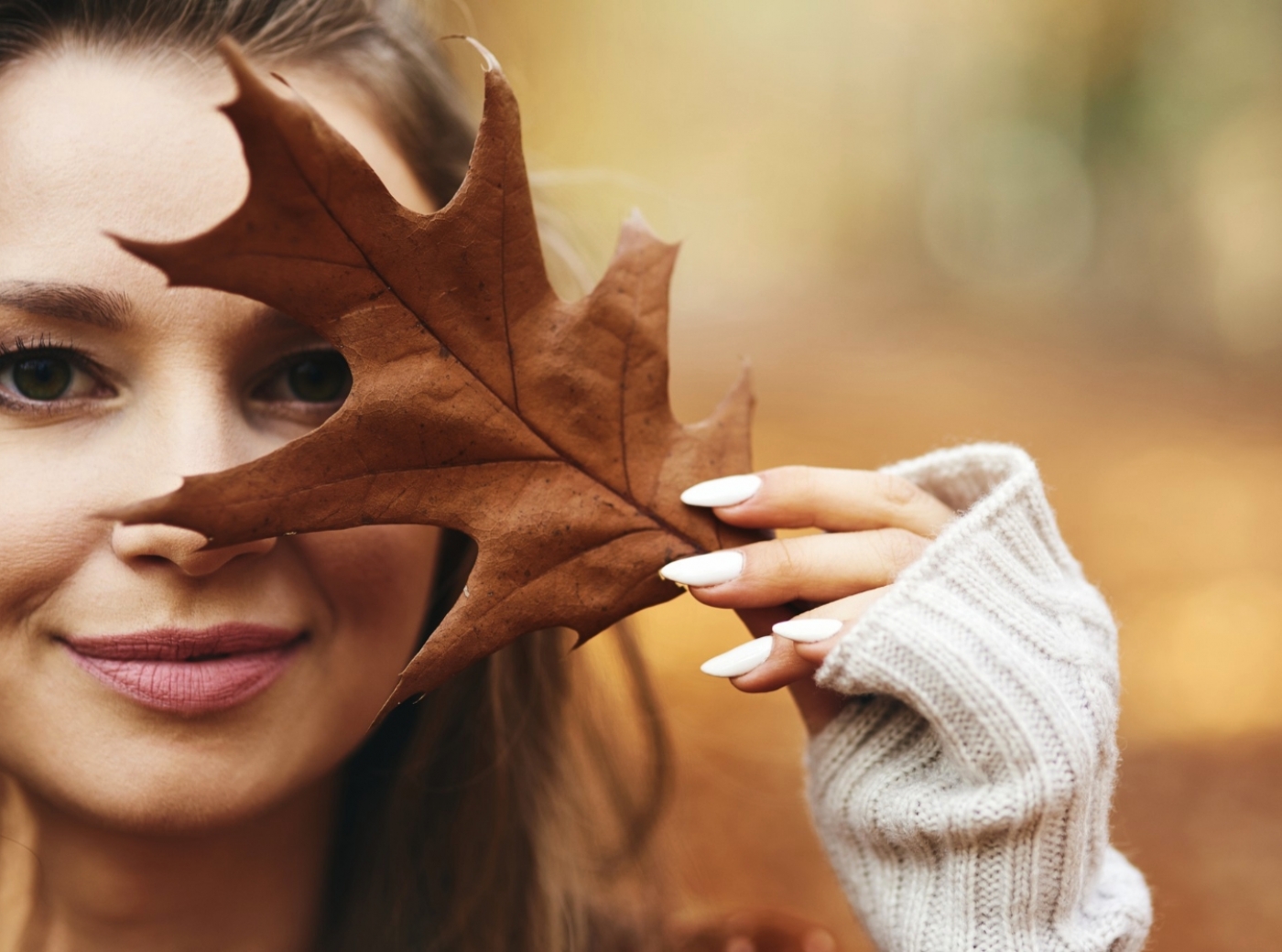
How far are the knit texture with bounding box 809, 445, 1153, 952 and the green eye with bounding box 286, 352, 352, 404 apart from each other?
697mm

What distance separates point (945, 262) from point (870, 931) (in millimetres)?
17685

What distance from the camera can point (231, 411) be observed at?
1133 mm

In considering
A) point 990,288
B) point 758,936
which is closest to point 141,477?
point 758,936

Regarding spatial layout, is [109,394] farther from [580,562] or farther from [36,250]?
[580,562]

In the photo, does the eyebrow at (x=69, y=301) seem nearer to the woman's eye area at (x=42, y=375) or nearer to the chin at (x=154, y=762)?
the woman's eye area at (x=42, y=375)

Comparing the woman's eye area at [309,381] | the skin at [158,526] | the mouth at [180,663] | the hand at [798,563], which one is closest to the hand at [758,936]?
the skin at [158,526]

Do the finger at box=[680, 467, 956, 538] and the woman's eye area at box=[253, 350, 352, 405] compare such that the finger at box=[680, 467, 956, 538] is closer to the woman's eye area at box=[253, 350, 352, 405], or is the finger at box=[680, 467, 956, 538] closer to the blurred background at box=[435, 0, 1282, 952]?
the blurred background at box=[435, 0, 1282, 952]

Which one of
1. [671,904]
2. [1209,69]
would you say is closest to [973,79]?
[1209,69]

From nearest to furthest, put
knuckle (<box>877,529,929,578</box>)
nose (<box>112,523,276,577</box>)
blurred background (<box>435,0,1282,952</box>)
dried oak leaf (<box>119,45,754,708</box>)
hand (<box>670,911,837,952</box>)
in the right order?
1. dried oak leaf (<box>119,45,754,708</box>)
2. nose (<box>112,523,276,577</box>)
3. knuckle (<box>877,529,929,578</box>)
4. hand (<box>670,911,837,952</box>)
5. blurred background (<box>435,0,1282,952</box>)

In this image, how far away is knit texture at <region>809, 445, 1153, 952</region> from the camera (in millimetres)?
1081

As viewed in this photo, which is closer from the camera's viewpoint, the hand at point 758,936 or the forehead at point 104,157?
the forehead at point 104,157

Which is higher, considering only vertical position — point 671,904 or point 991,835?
point 991,835

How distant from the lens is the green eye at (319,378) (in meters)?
1.24

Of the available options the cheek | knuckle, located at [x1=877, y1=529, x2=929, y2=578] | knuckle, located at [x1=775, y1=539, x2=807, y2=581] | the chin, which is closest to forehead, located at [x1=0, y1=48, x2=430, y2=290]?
the cheek
